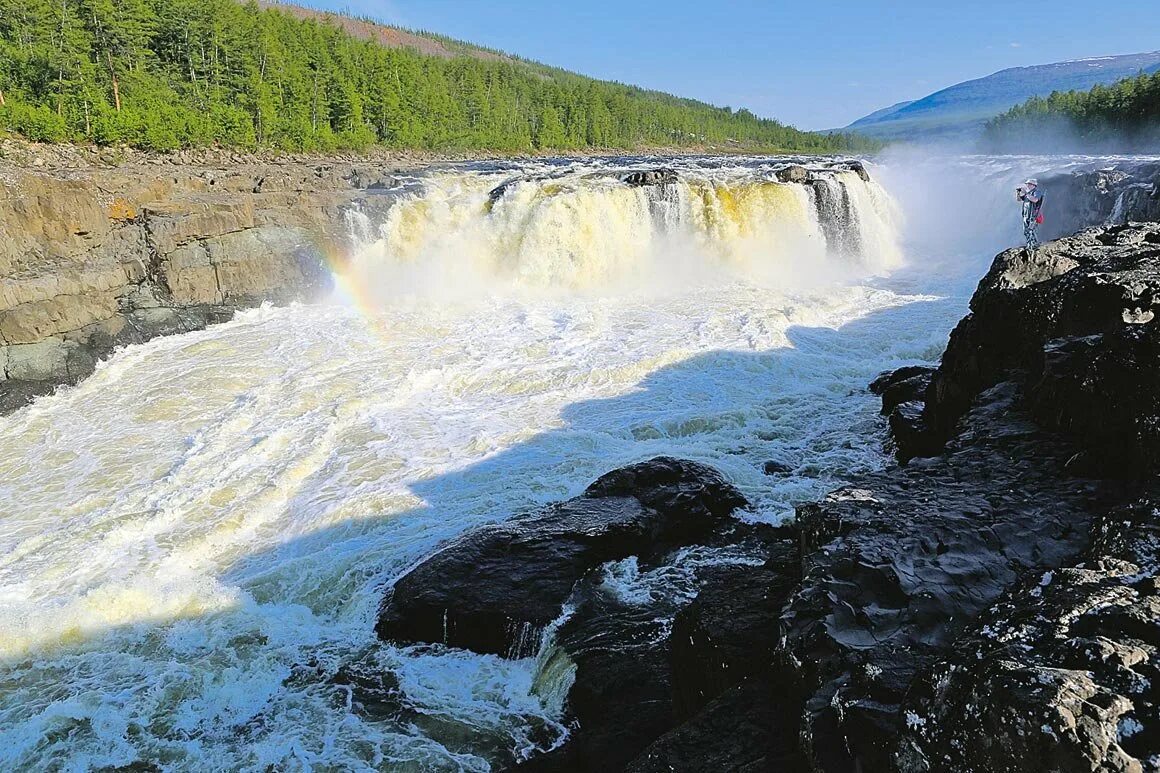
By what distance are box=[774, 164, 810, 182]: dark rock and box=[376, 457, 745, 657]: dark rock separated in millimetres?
20914

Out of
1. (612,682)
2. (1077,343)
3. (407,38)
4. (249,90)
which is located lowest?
(612,682)

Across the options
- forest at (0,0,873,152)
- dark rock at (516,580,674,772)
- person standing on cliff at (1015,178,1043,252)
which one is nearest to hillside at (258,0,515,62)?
forest at (0,0,873,152)

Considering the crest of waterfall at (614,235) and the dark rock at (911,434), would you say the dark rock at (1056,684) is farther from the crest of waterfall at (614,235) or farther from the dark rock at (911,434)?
the crest of waterfall at (614,235)

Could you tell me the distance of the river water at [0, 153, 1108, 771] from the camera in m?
6.45

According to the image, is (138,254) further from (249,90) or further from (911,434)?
(249,90)

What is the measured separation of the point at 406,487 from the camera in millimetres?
10375

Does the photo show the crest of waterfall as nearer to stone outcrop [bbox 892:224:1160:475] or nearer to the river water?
the river water

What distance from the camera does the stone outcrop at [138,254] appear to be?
15820mm

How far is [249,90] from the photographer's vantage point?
51.5 meters

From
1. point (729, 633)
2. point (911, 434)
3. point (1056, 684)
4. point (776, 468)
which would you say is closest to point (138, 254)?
point (776, 468)

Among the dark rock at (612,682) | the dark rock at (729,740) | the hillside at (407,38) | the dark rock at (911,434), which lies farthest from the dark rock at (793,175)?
the hillside at (407,38)

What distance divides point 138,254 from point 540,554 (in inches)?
659

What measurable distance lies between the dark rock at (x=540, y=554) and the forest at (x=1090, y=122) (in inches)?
2261

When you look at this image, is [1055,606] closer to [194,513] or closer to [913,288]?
[194,513]
